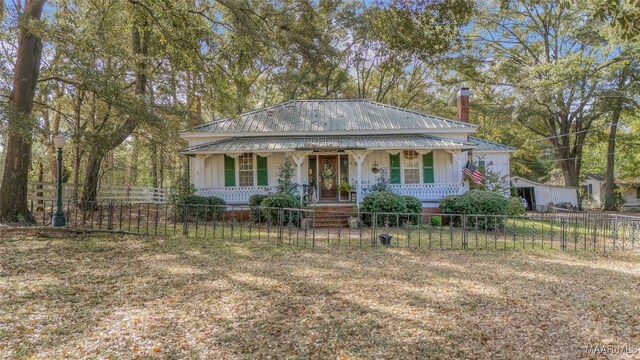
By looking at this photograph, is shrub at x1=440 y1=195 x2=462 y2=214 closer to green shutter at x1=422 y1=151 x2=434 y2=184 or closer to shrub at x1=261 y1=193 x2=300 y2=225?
green shutter at x1=422 y1=151 x2=434 y2=184

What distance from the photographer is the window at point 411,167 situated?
16.2 metres

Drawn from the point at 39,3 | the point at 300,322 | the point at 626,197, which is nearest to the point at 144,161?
the point at 39,3

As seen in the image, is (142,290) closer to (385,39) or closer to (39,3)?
(385,39)

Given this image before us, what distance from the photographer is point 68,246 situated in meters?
8.07

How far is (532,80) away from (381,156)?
12.9m

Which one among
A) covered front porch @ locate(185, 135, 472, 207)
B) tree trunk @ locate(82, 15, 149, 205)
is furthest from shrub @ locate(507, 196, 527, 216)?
tree trunk @ locate(82, 15, 149, 205)

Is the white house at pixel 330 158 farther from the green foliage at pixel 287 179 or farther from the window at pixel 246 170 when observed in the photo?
the green foliage at pixel 287 179

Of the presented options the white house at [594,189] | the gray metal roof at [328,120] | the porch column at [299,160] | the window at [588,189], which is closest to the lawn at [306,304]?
the porch column at [299,160]

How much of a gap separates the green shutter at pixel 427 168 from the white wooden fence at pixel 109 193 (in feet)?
37.9

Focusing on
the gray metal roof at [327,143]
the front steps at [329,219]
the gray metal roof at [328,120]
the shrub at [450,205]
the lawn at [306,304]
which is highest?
the gray metal roof at [328,120]

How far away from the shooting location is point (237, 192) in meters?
15.5

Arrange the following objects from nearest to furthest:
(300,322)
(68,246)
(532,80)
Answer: (300,322) → (68,246) → (532,80)

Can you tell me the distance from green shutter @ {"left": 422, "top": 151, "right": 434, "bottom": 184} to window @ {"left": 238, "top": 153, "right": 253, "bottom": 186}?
7677 millimetres

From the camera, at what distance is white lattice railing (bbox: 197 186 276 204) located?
50.9 feet
